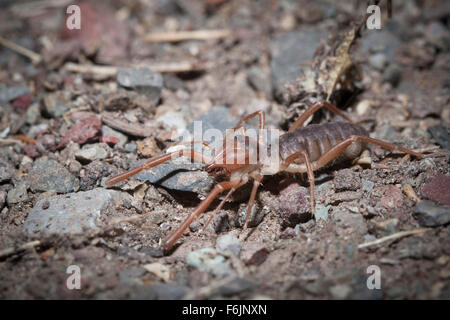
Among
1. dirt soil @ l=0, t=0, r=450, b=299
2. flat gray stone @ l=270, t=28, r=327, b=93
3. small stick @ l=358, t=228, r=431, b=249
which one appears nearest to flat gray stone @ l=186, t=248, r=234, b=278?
dirt soil @ l=0, t=0, r=450, b=299

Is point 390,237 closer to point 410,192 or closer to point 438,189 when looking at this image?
point 410,192

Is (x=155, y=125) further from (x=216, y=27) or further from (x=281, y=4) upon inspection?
(x=281, y=4)

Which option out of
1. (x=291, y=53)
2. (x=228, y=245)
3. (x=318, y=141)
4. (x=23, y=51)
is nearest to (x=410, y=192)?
(x=318, y=141)

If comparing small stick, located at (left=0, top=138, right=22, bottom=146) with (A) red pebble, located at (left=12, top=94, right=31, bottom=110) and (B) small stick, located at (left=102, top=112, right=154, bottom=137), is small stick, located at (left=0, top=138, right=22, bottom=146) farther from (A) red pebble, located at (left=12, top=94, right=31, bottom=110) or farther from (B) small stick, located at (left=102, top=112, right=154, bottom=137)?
(B) small stick, located at (left=102, top=112, right=154, bottom=137)

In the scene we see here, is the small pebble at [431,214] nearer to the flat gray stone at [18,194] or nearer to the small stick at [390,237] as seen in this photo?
the small stick at [390,237]
